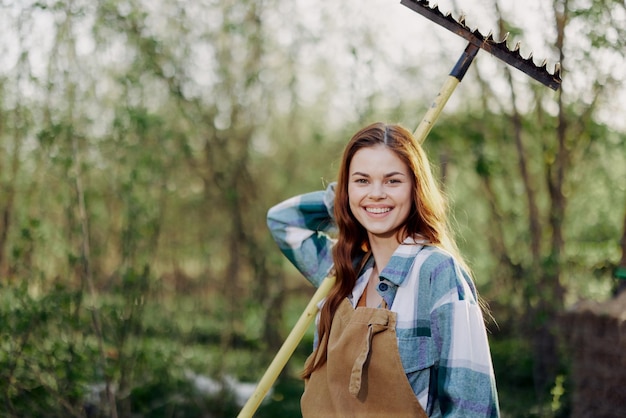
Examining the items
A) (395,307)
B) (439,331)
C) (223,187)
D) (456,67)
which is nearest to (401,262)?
(395,307)

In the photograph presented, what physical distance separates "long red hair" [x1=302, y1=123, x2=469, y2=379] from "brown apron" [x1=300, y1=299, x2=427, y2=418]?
88 millimetres

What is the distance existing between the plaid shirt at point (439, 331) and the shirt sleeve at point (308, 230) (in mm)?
397

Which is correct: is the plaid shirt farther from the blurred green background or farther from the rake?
the blurred green background

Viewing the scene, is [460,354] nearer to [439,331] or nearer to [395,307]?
[439,331]

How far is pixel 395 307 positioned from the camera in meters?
2.12

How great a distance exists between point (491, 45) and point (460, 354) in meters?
1.02

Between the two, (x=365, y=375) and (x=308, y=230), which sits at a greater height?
(x=308, y=230)

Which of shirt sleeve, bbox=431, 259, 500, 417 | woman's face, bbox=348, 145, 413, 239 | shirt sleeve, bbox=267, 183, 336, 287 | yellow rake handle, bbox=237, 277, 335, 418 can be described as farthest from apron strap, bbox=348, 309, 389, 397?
shirt sleeve, bbox=267, 183, 336, 287

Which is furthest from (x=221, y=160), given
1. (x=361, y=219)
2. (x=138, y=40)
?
(x=361, y=219)

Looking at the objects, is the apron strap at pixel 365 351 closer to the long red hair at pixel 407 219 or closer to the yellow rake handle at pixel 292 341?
the long red hair at pixel 407 219

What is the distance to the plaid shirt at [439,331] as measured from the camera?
1956mm

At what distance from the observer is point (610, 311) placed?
13.1 ft

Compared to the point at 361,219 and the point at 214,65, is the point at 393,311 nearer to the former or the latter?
the point at 361,219

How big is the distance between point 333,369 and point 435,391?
28 centimetres
